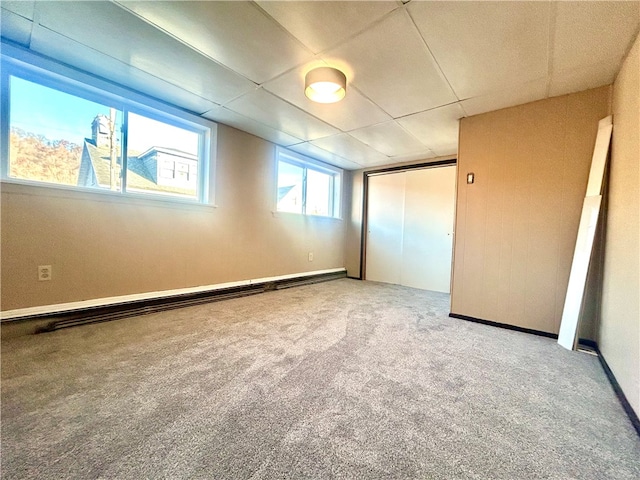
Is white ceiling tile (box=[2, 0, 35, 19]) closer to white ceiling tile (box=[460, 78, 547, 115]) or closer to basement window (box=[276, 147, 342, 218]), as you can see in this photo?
basement window (box=[276, 147, 342, 218])

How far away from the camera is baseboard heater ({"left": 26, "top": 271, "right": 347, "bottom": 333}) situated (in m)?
2.14

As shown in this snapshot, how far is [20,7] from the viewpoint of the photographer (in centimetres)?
161

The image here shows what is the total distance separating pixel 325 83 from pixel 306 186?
103 inches

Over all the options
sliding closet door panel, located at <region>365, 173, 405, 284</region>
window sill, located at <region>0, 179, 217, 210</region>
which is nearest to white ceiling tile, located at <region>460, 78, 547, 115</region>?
sliding closet door panel, located at <region>365, 173, 405, 284</region>

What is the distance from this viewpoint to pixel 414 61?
6.34 ft

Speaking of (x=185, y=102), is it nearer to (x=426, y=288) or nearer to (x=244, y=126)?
(x=244, y=126)

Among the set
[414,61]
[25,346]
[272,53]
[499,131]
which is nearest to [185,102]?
[272,53]

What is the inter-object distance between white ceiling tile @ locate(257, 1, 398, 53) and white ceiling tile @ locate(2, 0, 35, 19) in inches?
59.7

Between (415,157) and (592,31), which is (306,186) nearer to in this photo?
(415,157)

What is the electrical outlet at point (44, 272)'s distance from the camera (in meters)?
2.10

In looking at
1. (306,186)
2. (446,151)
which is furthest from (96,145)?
(446,151)

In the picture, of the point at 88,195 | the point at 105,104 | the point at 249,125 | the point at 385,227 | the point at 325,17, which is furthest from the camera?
the point at 385,227

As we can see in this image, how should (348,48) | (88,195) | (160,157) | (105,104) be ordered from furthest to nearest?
(160,157) → (105,104) → (88,195) → (348,48)

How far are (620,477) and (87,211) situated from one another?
3.78 meters
